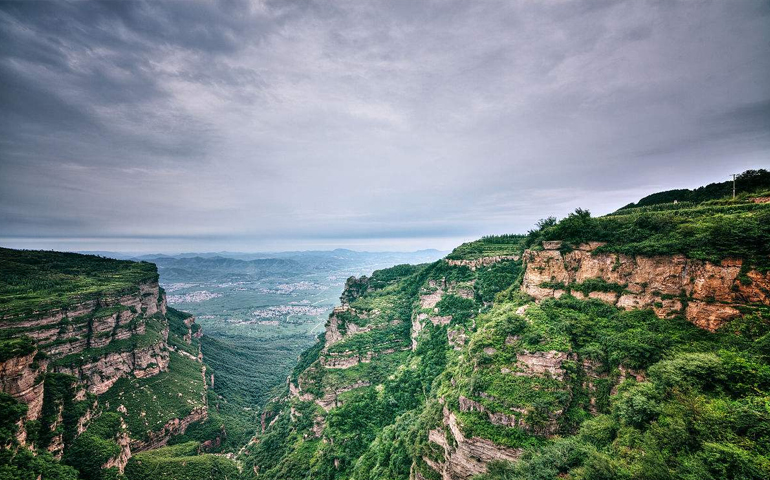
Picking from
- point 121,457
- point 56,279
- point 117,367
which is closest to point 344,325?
point 121,457

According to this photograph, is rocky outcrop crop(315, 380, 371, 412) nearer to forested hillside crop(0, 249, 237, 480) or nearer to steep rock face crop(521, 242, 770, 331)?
forested hillside crop(0, 249, 237, 480)

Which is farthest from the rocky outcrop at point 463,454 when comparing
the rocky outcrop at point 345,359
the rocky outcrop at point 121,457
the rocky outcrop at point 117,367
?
the rocky outcrop at point 117,367

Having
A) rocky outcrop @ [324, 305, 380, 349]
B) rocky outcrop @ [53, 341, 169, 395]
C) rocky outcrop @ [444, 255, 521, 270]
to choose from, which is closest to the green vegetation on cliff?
rocky outcrop @ [53, 341, 169, 395]

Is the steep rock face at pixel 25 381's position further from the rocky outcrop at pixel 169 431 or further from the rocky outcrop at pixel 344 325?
the rocky outcrop at pixel 344 325

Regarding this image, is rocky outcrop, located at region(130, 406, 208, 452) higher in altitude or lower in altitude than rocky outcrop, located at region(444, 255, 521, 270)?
lower

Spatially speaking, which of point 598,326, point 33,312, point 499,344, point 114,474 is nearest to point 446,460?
point 499,344

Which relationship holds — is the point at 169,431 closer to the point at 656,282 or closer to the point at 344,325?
the point at 344,325
